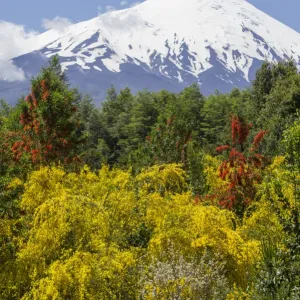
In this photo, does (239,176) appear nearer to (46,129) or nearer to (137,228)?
(137,228)

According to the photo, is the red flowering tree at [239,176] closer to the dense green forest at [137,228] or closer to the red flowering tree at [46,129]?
the dense green forest at [137,228]

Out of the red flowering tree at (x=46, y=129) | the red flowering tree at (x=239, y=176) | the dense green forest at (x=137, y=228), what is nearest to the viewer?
the dense green forest at (x=137, y=228)

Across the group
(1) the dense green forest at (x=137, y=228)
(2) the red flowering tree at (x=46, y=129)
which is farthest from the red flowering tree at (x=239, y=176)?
(2) the red flowering tree at (x=46, y=129)

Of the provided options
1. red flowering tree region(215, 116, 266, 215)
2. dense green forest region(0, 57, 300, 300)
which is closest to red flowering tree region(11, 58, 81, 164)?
dense green forest region(0, 57, 300, 300)

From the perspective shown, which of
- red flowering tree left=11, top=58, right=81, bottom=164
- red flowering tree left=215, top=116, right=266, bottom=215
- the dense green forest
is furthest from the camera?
red flowering tree left=11, top=58, right=81, bottom=164

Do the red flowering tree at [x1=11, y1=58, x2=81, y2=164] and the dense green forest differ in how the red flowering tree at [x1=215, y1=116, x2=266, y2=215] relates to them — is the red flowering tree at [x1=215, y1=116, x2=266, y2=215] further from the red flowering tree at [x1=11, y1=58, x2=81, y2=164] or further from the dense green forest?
the red flowering tree at [x1=11, y1=58, x2=81, y2=164]

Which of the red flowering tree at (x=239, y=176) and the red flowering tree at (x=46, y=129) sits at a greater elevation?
the red flowering tree at (x=46, y=129)

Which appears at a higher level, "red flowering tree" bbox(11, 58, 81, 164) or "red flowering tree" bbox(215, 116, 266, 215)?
"red flowering tree" bbox(11, 58, 81, 164)

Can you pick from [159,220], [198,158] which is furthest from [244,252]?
[198,158]

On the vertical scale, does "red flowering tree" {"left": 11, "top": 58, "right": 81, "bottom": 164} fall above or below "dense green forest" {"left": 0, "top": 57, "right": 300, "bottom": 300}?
above

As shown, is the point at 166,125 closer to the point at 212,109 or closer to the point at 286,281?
the point at 286,281

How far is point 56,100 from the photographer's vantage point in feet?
81.0

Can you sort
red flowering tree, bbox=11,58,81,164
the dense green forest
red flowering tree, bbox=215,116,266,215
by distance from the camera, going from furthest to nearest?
red flowering tree, bbox=11,58,81,164
red flowering tree, bbox=215,116,266,215
the dense green forest

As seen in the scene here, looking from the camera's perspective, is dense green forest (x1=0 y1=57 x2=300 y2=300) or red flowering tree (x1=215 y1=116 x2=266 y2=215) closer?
dense green forest (x1=0 y1=57 x2=300 y2=300)
